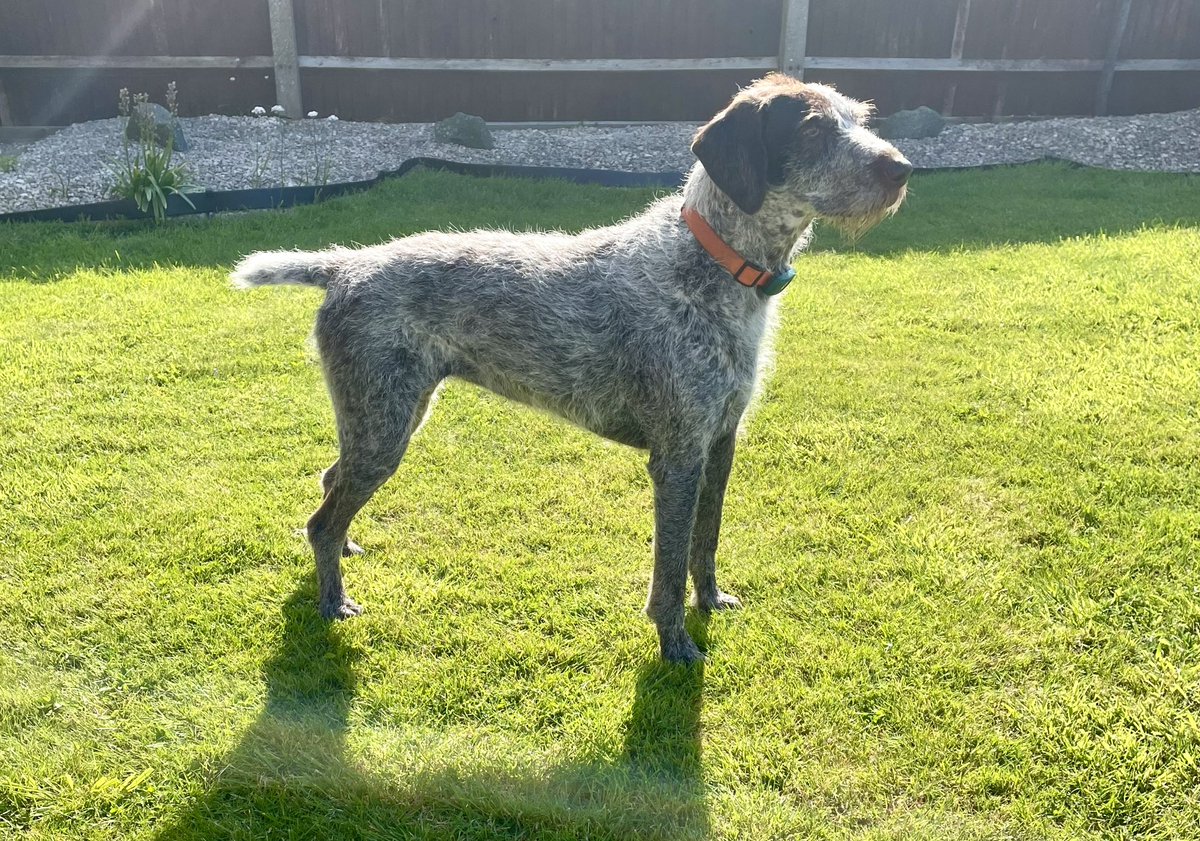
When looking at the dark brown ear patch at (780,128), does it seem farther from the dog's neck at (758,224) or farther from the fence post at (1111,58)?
the fence post at (1111,58)

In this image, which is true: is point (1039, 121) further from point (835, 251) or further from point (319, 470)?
point (319, 470)

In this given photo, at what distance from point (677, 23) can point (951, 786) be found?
Result: 11351mm

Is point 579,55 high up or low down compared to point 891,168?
up

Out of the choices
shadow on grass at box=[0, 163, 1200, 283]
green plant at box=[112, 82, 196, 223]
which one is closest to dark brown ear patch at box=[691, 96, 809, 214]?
shadow on grass at box=[0, 163, 1200, 283]

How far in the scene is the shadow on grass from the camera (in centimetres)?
751

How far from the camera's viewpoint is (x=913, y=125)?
1161 cm

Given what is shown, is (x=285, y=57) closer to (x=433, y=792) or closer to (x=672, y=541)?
(x=672, y=541)

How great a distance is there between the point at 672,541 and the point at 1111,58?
1300 cm

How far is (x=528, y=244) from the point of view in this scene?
134 inches

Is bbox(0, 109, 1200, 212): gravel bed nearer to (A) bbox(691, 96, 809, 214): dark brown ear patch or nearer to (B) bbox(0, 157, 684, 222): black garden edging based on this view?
(B) bbox(0, 157, 684, 222): black garden edging

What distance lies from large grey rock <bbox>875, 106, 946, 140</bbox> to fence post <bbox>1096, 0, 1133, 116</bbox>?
2929mm

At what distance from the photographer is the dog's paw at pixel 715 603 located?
11.9 feet

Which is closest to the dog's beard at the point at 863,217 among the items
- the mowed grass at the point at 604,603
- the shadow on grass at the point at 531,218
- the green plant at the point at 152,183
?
the mowed grass at the point at 604,603

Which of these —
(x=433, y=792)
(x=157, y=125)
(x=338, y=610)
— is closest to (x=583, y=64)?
(x=157, y=125)
